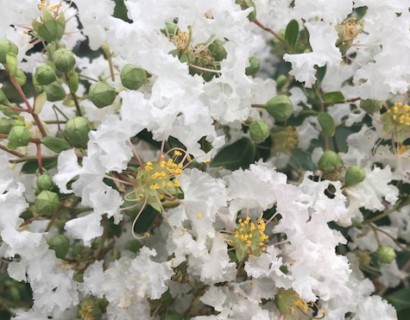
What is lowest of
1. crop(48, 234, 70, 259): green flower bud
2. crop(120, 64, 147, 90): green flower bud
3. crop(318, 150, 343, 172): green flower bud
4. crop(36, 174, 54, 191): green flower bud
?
crop(48, 234, 70, 259): green flower bud

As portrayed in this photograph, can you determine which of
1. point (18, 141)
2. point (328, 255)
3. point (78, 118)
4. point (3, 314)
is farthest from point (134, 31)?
point (3, 314)

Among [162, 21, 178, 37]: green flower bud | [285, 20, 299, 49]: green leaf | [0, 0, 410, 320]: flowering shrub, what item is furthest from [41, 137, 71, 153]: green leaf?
[285, 20, 299, 49]: green leaf

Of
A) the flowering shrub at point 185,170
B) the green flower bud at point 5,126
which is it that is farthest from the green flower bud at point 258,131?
the green flower bud at point 5,126

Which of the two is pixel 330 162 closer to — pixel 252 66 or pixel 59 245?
pixel 252 66

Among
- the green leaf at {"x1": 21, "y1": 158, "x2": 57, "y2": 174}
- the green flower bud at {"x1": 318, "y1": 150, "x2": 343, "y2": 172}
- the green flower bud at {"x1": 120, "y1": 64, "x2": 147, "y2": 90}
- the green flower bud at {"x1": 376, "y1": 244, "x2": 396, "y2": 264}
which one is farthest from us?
the green flower bud at {"x1": 376, "y1": 244, "x2": 396, "y2": 264}

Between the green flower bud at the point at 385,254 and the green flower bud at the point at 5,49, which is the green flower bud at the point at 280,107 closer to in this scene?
the green flower bud at the point at 385,254

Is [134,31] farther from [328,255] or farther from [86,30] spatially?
[328,255]

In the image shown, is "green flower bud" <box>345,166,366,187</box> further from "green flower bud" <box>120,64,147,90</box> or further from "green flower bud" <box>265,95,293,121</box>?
"green flower bud" <box>120,64,147,90</box>
